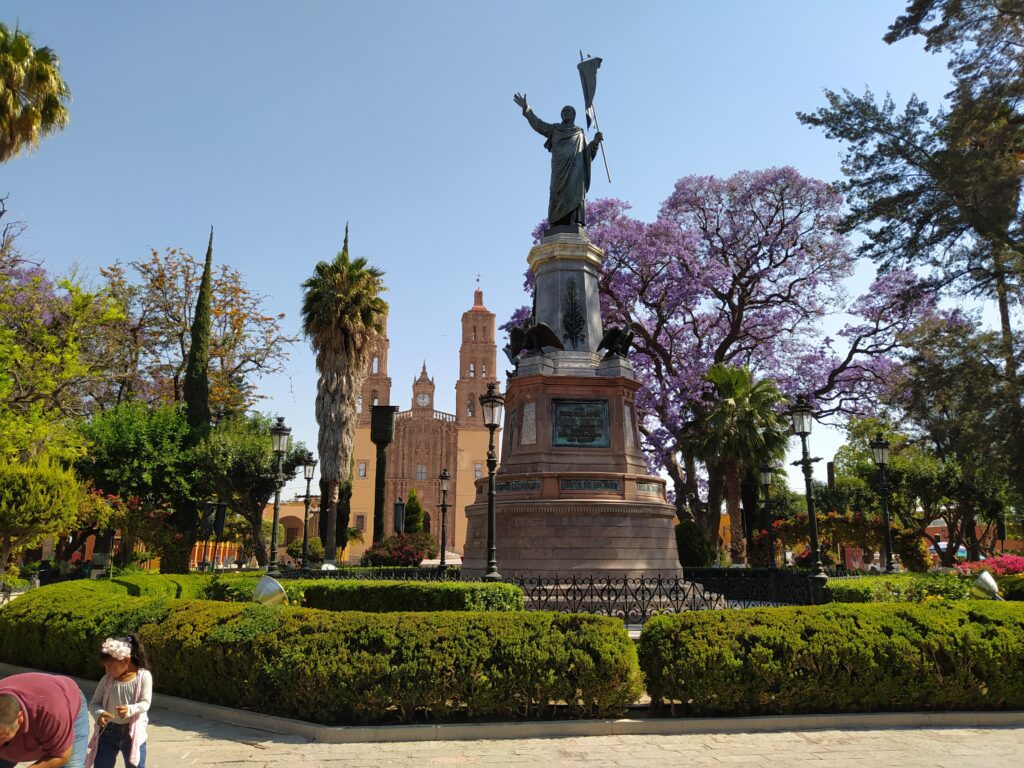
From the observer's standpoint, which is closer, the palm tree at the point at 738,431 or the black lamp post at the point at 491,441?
the black lamp post at the point at 491,441

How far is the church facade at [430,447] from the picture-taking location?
7262cm

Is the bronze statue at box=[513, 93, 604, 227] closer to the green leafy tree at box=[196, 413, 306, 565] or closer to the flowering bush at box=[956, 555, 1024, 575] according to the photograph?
the flowering bush at box=[956, 555, 1024, 575]

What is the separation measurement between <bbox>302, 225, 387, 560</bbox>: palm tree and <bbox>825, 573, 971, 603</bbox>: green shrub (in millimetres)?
19077

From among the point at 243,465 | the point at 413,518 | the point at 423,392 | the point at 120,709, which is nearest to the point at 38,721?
the point at 120,709

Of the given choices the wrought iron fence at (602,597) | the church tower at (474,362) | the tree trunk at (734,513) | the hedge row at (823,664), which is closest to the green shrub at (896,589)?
the wrought iron fence at (602,597)

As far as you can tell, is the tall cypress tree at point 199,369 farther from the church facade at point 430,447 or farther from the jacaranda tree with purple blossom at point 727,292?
the church facade at point 430,447

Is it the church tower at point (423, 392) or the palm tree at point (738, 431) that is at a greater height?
the church tower at point (423, 392)

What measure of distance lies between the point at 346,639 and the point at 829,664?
203 inches

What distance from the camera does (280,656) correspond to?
714 centimetres

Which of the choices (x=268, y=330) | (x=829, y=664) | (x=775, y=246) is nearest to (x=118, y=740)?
(x=829, y=664)

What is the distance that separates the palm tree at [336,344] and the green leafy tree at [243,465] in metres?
2.96

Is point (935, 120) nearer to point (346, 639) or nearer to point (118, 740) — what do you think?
point (346, 639)

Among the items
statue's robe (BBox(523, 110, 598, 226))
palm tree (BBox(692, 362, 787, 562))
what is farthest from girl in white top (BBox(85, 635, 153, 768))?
palm tree (BBox(692, 362, 787, 562))

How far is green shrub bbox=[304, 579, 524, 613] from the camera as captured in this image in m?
10.4
